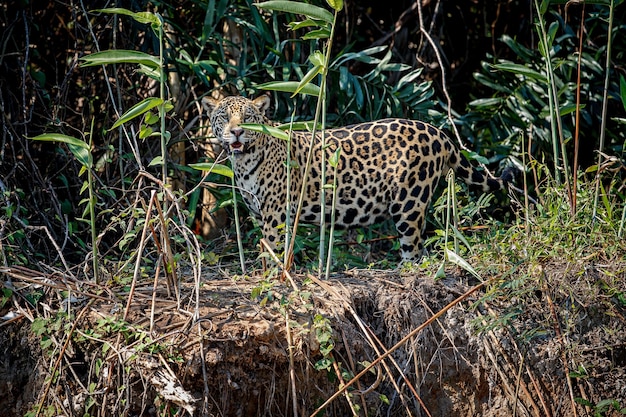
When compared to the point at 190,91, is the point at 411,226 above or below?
below

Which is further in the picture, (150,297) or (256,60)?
(256,60)

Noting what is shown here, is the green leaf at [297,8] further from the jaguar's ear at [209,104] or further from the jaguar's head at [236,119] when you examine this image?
the jaguar's ear at [209,104]

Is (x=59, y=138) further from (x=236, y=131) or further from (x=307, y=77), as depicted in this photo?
(x=236, y=131)

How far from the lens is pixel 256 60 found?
25.4 ft

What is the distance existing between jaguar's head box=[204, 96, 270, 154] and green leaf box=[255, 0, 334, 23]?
1.78 metres

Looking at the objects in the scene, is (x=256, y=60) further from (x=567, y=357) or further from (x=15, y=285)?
(x=567, y=357)

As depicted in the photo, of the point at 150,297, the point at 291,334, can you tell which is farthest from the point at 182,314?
the point at 291,334

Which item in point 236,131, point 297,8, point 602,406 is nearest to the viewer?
point 297,8

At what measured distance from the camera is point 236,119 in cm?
679

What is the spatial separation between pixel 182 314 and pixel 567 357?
244 centimetres

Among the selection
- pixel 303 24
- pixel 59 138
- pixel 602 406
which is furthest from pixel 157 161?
pixel 602 406

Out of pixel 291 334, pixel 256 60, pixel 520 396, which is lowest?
pixel 520 396

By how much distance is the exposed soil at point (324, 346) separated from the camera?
4.98 m

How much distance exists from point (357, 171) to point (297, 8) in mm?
2335
